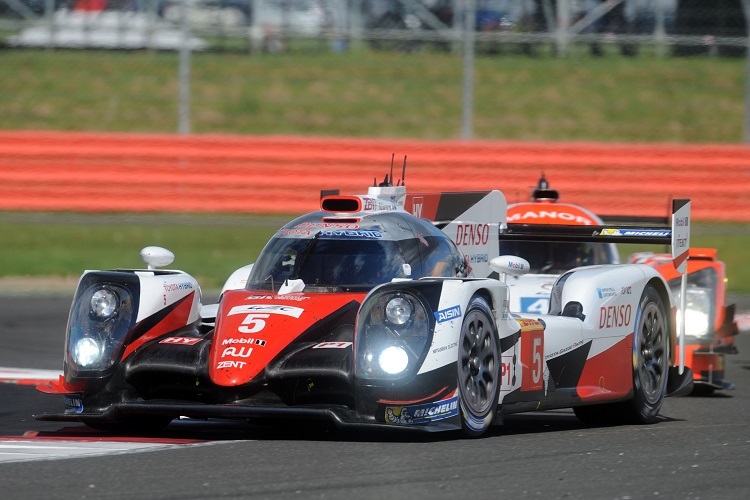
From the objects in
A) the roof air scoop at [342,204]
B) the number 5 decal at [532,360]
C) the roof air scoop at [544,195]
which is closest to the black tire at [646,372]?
the number 5 decal at [532,360]

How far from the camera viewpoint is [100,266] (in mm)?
15641

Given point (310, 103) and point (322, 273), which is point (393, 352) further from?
point (310, 103)

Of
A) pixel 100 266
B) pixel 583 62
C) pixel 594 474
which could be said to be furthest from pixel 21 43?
pixel 594 474

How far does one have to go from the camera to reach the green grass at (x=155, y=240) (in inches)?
634

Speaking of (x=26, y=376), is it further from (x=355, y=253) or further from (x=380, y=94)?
(x=380, y=94)

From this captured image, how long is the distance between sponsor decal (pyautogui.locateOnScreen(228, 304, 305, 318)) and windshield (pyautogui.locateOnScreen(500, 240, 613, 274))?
13.6 ft

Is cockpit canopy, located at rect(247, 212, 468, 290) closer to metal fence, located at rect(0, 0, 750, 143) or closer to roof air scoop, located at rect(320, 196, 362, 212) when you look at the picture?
roof air scoop, located at rect(320, 196, 362, 212)

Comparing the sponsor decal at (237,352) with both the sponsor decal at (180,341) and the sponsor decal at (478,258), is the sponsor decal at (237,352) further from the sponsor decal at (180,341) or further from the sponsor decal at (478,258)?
the sponsor decal at (478,258)

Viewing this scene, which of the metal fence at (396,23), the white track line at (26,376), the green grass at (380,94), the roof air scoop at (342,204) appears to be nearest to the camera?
the roof air scoop at (342,204)

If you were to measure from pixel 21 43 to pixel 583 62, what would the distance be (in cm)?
757

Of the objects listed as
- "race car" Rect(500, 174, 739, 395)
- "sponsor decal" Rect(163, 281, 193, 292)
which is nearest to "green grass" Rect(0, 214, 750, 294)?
"race car" Rect(500, 174, 739, 395)

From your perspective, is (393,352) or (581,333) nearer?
(393,352)

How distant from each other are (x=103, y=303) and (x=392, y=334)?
1518mm

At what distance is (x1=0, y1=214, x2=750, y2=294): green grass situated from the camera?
634 inches
